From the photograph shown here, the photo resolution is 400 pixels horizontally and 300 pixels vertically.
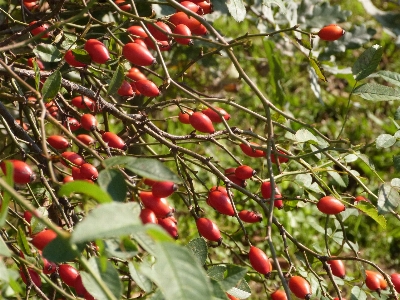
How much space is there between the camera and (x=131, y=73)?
1.35 m

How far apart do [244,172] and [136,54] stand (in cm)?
36

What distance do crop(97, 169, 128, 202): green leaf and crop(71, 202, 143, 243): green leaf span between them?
175mm

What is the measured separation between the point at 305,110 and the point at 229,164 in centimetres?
80

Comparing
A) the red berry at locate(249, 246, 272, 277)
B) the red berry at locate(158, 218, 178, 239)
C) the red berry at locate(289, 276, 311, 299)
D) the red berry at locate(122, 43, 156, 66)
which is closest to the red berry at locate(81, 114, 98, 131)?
the red berry at locate(122, 43, 156, 66)

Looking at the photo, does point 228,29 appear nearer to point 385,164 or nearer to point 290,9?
point 385,164

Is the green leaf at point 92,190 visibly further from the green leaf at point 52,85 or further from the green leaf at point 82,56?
the green leaf at point 82,56

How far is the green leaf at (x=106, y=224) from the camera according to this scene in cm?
54

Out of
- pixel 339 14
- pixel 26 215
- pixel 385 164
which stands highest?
pixel 26 215

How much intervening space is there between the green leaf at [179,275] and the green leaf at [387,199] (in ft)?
2.18

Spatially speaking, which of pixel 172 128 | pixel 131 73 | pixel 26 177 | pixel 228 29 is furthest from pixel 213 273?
pixel 228 29

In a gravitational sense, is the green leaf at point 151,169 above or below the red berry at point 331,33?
above

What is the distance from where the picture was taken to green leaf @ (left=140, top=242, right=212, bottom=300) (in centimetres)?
56

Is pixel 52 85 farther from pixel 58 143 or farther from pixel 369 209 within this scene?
pixel 369 209

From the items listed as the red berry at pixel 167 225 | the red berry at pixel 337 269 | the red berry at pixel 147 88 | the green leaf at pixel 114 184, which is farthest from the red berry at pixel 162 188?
the red berry at pixel 337 269
